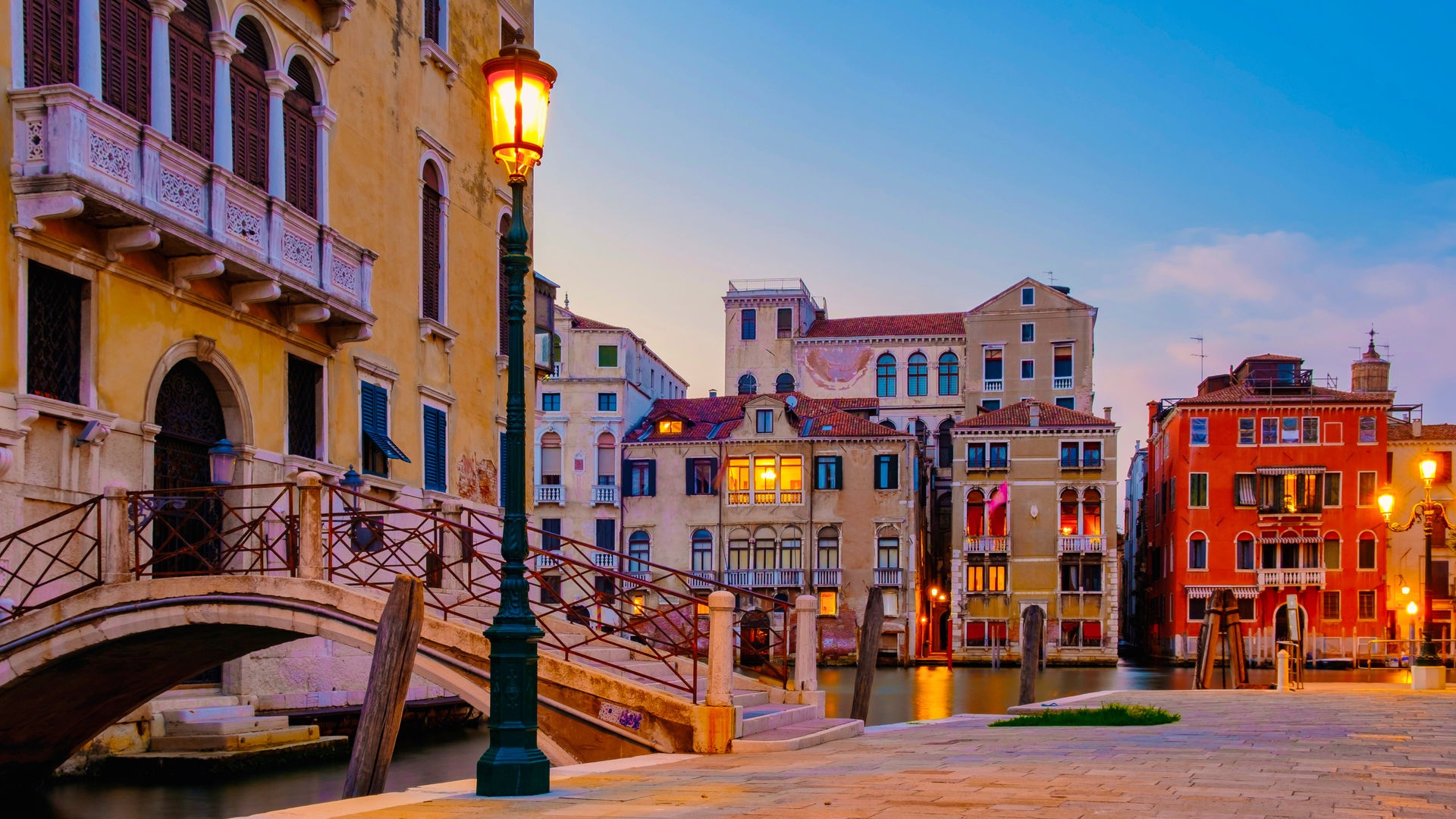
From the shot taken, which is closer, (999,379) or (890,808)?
(890,808)

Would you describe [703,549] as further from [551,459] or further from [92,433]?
[92,433]

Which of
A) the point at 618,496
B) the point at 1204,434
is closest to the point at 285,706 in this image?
the point at 618,496

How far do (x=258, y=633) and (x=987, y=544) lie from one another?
151 feet

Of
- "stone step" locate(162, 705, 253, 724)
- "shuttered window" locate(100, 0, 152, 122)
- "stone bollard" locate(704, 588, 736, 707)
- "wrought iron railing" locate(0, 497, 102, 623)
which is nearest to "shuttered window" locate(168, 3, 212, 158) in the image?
"shuttered window" locate(100, 0, 152, 122)

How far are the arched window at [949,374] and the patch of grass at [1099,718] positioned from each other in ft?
151

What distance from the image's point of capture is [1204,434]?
56.5m

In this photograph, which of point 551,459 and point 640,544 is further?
point 551,459

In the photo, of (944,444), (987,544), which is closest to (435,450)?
(987,544)

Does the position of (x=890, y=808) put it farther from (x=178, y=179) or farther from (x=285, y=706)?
(x=285, y=706)

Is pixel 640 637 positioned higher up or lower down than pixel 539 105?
lower down

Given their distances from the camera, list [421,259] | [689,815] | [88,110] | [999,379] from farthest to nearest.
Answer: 1. [999,379]
2. [421,259]
3. [88,110]
4. [689,815]

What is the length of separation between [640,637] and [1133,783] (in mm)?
5054

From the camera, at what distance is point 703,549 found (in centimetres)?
5666

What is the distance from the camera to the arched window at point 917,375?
62781 millimetres
